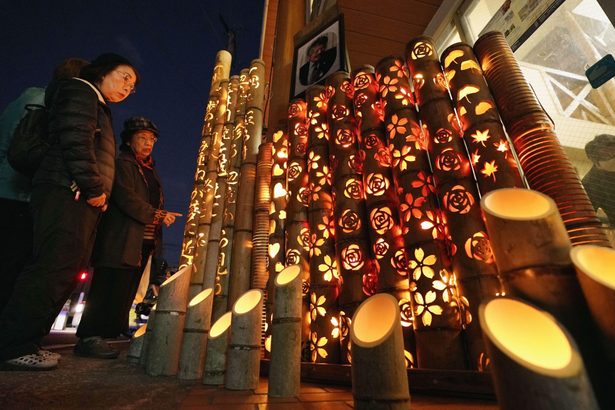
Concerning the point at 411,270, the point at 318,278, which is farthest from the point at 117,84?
the point at 411,270

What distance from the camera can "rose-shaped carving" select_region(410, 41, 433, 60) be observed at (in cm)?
228

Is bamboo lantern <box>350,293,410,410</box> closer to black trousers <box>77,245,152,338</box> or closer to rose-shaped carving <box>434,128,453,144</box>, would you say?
rose-shaped carving <box>434,128,453,144</box>

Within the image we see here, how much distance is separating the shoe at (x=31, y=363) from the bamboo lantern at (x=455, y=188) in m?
2.48

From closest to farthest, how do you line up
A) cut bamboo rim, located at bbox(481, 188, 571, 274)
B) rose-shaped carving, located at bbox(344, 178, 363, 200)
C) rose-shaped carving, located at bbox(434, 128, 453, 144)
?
cut bamboo rim, located at bbox(481, 188, 571, 274) < rose-shaped carving, located at bbox(434, 128, 453, 144) < rose-shaped carving, located at bbox(344, 178, 363, 200)

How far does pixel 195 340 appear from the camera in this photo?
6.72 feet

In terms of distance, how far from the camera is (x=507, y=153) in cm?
172

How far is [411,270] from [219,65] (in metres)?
4.72

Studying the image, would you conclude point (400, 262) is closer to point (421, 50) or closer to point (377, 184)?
point (377, 184)

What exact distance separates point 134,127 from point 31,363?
8.01 ft

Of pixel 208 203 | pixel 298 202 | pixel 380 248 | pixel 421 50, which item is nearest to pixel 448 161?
pixel 380 248

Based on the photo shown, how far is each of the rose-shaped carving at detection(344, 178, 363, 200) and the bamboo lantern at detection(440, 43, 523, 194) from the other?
757 mm

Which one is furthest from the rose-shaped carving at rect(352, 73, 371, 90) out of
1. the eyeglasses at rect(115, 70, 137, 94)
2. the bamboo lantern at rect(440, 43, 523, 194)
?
the eyeglasses at rect(115, 70, 137, 94)

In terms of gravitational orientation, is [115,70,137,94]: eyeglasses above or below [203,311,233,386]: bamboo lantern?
above

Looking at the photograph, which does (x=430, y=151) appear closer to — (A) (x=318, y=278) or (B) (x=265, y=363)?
(A) (x=318, y=278)
